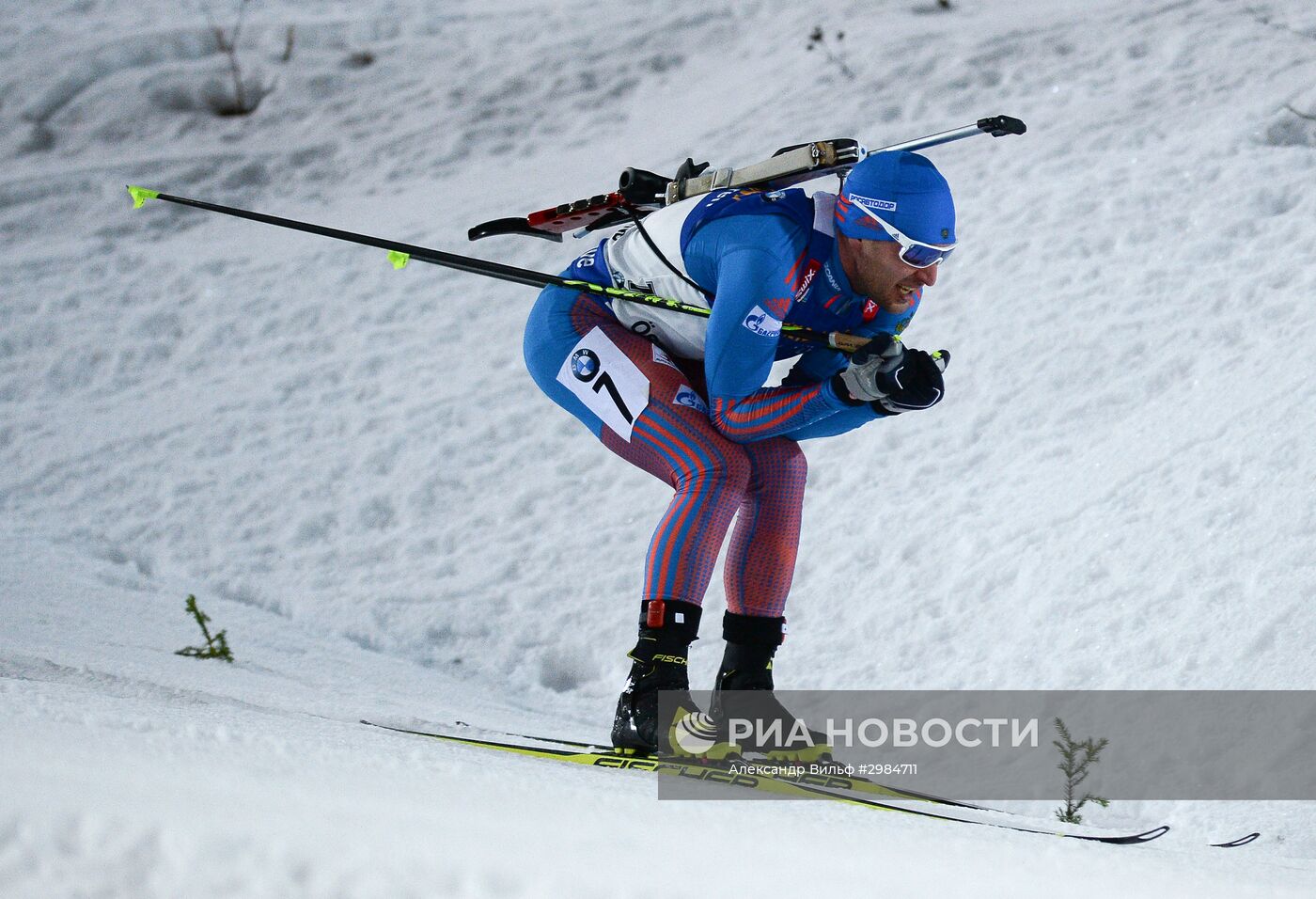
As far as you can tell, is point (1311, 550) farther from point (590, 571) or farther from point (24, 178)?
point (24, 178)

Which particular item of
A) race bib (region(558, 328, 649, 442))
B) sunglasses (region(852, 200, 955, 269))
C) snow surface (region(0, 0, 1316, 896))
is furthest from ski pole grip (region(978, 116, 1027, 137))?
snow surface (region(0, 0, 1316, 896))

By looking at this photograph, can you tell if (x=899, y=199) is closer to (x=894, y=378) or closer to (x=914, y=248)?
(x=914, y=248)

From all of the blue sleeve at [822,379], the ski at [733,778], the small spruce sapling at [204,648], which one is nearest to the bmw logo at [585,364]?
the blue sleeve at [822,379]

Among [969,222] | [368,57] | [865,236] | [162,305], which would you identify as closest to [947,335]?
[969,222]

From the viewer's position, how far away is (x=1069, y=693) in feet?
16.0

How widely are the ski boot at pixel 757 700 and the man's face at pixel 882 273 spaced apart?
94 cm

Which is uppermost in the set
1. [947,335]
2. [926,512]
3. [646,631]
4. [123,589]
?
[947,335]

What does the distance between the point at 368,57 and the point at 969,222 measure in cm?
662

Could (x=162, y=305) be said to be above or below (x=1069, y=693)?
above

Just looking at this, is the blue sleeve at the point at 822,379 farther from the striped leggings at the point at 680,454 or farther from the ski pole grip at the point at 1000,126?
the ski pole grip at the point at 1000,126

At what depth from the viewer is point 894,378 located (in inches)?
117

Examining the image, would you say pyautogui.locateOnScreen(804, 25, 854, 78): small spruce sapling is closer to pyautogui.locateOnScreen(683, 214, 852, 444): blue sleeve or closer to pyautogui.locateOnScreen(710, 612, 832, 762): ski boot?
pyautogui.locateOnScreen(683, 214, 852, 444): blue sleeve

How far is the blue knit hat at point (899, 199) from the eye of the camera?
10.4 ft

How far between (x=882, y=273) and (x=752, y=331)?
1.50ft
